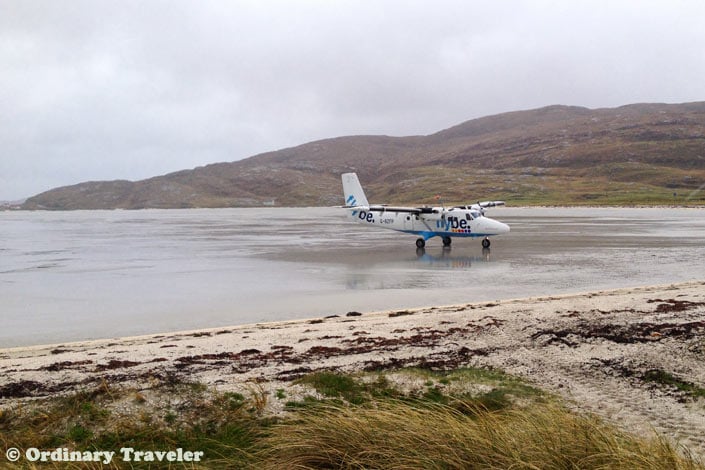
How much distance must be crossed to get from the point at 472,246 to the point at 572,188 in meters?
111

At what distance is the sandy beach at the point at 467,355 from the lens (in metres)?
6.14

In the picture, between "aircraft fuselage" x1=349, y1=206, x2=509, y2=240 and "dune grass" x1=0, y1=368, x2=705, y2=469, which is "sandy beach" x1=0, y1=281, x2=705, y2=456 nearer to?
"dune grass" x1=0, y1=368, x2=705, y2=469

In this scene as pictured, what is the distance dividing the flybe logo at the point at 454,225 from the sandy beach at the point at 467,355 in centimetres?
1807

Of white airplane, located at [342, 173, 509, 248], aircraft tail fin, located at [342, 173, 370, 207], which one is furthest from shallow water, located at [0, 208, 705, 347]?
aircraft tail fin, located at [342, 173, 370, 207]

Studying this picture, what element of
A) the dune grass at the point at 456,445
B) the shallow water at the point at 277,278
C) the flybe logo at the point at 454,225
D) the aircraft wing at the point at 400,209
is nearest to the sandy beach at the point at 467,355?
the dune grass at the point at 456,445

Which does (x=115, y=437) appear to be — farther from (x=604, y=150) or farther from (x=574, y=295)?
(x=604, y=150)

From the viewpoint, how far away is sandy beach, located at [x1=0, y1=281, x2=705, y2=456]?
6141 mm

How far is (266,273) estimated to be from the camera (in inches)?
793

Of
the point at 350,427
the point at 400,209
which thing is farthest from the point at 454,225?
the point at 350,427

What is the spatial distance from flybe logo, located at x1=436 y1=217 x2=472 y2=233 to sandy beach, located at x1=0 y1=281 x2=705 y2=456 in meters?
18.1

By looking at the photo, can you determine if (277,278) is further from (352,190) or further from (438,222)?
(352,190)

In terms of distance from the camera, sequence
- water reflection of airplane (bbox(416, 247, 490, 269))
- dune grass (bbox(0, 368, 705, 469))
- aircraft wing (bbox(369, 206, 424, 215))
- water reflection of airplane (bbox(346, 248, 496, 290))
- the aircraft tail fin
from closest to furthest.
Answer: dune grass (bbox(0, 368, 705, 469))
water reflection of airplane (bbox(346, 248, 496, 290))
water reflection of airplane (bbox(416, 247, 490, 269))
aircraft wing (bbox(369, 206, 424, 215))
the aircraft tail fin

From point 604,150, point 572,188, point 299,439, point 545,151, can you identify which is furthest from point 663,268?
point 545,151

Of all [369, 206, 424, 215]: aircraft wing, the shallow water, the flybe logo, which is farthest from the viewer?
[369, 206, 424, 215]: aircraft wing
